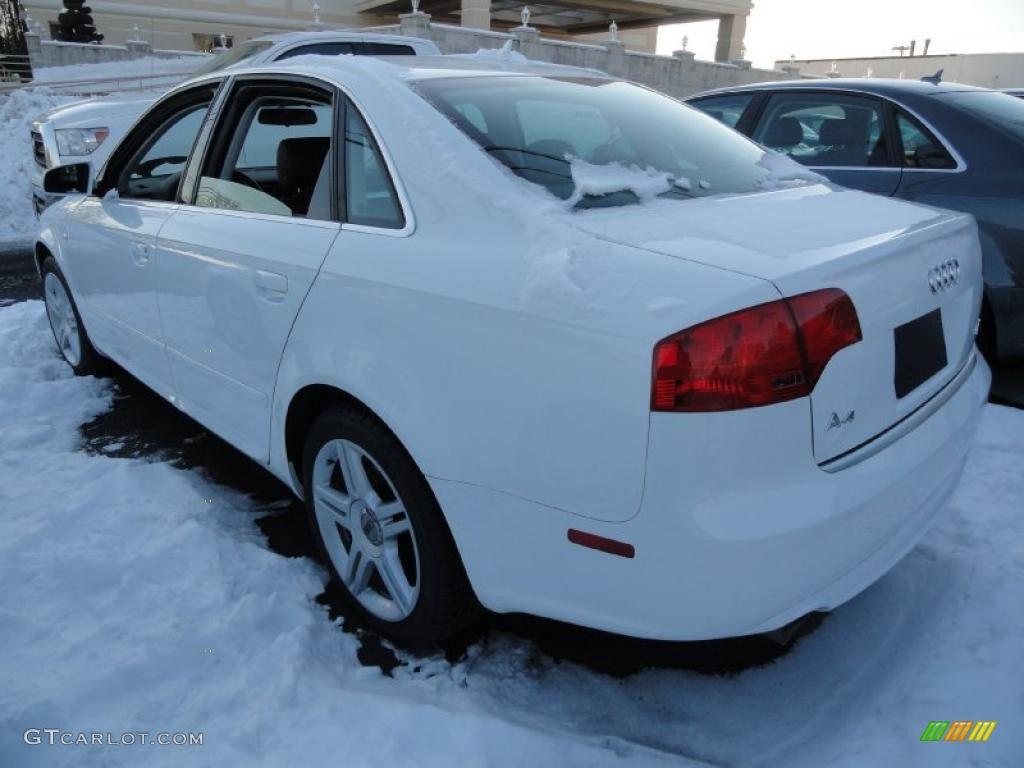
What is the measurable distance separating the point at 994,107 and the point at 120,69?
80.7 ft

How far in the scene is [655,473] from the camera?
161cm

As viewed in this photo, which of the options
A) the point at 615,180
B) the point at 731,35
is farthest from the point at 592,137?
the point at 731,35

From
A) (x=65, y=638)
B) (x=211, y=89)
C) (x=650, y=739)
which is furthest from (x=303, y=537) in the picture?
(x=211, y=89)

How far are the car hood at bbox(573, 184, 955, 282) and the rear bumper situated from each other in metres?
0.36

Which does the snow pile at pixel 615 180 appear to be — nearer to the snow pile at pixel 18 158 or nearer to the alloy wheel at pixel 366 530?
the alloy wheel at pixel 366 530

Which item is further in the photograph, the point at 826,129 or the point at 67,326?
the point at 826,129

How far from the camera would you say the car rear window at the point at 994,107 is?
4109 millimetres

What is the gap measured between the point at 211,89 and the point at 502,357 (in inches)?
85.2

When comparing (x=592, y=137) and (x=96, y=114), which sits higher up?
(x=592, y=137)

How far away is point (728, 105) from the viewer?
5.59 metres

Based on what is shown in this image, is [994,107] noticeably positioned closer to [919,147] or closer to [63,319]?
[919,147]

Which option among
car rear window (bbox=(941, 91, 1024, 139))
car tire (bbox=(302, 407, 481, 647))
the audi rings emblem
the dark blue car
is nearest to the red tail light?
the audi rings emblem

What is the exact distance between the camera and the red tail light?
1.59m

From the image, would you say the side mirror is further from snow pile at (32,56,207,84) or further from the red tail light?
snow pile at (32,56,207,84)
